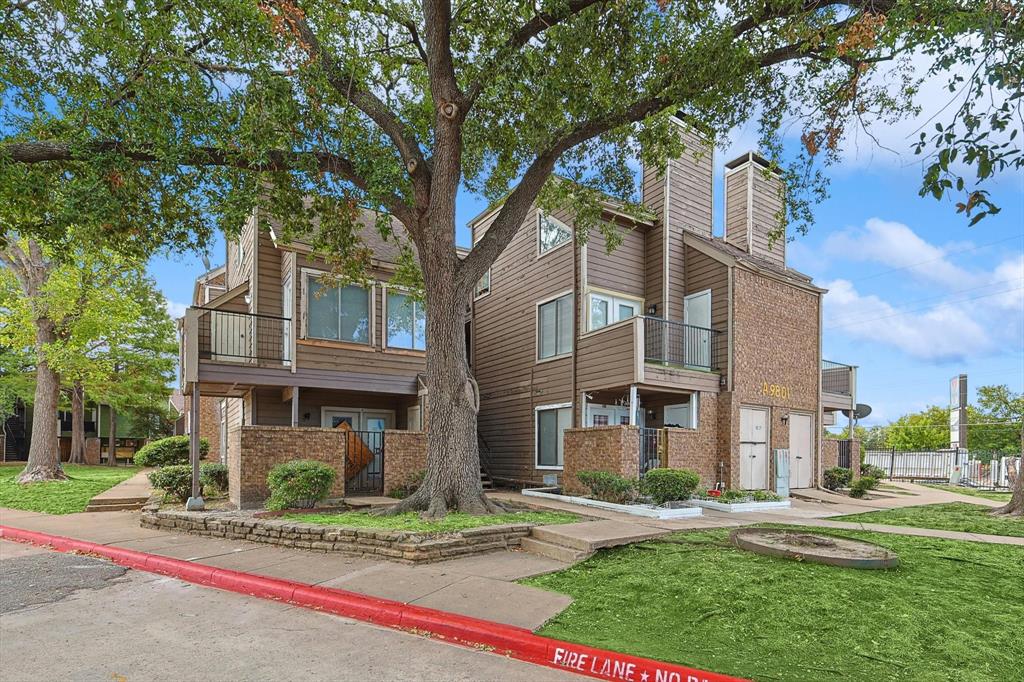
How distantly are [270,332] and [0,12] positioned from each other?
772 cm

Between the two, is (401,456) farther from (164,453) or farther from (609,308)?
(164,453)

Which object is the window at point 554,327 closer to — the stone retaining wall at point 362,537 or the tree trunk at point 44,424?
the stone retaining wall at point 362,537

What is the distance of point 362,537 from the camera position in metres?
8.50

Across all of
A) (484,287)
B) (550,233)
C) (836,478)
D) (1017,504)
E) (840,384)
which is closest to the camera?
(1017,504)

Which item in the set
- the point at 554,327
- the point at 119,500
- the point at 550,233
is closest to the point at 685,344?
the point at 554,327

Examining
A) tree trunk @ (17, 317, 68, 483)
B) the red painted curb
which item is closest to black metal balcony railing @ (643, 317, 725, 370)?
the red painted curb

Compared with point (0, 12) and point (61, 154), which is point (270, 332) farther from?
point (0, 12)

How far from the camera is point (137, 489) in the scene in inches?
658

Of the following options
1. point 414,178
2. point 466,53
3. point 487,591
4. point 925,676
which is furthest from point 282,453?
point 925,676

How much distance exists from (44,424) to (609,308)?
1850 centimetres

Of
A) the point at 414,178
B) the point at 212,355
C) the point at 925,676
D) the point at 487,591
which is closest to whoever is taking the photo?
the point at 925,676

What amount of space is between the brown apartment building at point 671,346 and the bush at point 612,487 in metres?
0.85

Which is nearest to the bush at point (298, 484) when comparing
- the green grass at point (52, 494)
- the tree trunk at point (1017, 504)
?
the green grass at point (52, 494)

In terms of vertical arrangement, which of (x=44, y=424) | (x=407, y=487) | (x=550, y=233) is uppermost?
(x=550, y=233)
